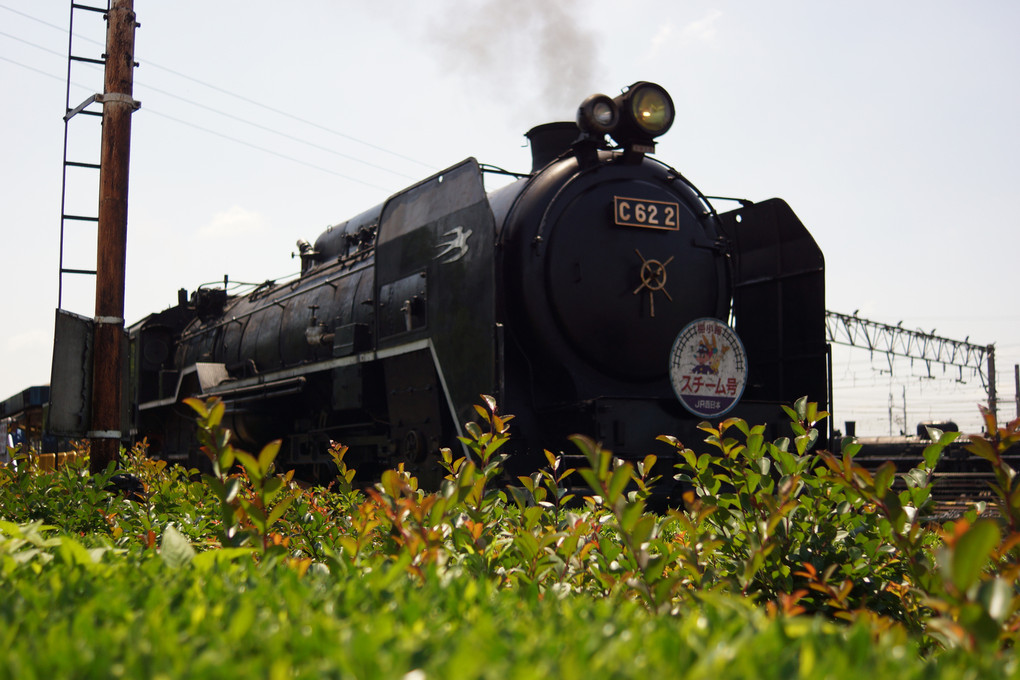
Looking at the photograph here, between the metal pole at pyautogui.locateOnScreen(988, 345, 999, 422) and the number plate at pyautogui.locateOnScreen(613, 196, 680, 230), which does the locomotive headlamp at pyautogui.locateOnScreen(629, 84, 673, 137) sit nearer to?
the number plate at pyautogui.locateOnScreen(613, 196, 680, 230)

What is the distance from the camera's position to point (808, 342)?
25.8ft

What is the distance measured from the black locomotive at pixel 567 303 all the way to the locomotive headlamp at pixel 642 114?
12 millimetres

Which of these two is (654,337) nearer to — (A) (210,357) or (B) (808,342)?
(B) (808,342)

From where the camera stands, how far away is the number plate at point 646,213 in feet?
23.3

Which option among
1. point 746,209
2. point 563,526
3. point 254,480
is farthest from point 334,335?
point 254,480

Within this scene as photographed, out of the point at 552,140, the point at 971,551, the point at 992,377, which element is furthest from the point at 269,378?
the point at 992,377

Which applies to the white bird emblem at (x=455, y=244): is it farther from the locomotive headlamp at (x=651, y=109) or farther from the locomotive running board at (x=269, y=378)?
the locomotive headlamp at (x=651, y=109)

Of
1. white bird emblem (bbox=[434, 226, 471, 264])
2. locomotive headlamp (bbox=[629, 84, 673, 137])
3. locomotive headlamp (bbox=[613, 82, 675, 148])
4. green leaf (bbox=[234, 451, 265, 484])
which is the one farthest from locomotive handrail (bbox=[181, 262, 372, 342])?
green leaf (bbox=[234, 451, 265, 484])

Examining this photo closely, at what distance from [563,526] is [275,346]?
23.2ft

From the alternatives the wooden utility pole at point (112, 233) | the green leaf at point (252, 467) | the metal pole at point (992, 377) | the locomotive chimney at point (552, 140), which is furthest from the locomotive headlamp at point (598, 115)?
the metal pole at point (992, 377)

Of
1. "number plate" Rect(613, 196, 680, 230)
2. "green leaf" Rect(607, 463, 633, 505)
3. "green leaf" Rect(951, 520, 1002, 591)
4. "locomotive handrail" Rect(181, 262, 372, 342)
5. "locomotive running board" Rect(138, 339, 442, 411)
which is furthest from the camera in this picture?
"locomotive handrail" Rect(181, 262, 372, 342)

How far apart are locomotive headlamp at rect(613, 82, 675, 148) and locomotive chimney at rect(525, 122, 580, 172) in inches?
19.1

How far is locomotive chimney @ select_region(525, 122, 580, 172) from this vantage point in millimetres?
7746

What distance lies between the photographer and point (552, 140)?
777 centimetres
